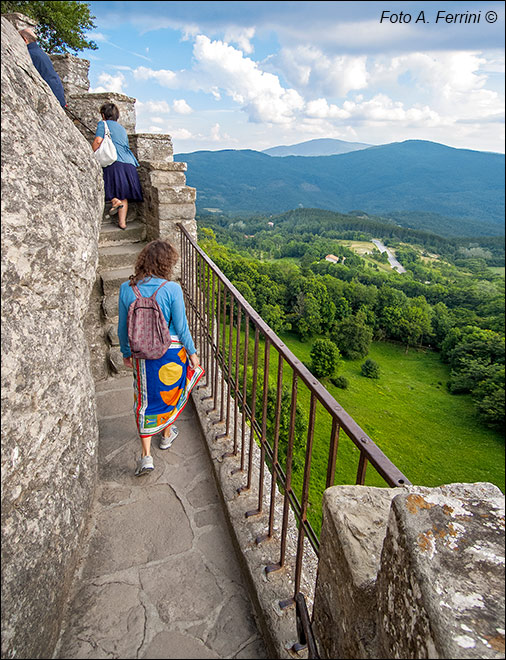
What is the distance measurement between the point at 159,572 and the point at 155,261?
1803 millimetres

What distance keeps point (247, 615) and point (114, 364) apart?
2742mm

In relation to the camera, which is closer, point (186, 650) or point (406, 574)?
point (406, 574)

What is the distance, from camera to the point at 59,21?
15.4 meters

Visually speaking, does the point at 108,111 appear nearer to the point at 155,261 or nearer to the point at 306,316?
the point at 155,261

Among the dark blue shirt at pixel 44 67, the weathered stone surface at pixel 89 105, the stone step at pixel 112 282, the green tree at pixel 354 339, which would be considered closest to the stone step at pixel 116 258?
the stone step at pixel 112 282

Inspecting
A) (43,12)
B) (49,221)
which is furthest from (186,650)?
(43,12)

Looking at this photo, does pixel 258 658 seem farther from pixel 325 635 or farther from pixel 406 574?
pixel 406 574

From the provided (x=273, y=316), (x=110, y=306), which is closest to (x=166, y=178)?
(x=110, y=306)

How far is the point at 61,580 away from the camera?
184cm

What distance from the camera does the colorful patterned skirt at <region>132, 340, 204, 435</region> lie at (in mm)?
2730

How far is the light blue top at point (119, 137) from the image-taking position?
4.84 m

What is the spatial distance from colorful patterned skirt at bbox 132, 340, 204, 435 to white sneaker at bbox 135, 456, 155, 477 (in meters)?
0.18

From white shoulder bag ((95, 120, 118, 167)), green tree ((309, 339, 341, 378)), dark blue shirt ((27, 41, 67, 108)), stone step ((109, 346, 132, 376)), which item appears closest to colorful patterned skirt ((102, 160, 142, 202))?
white shoulder bag ((95, 120, 118, 167))

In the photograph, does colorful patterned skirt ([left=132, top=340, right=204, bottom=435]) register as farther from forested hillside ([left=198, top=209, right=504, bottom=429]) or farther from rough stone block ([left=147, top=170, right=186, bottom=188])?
forested hillside ([left=198, top=209, right=504, bottom=429])
